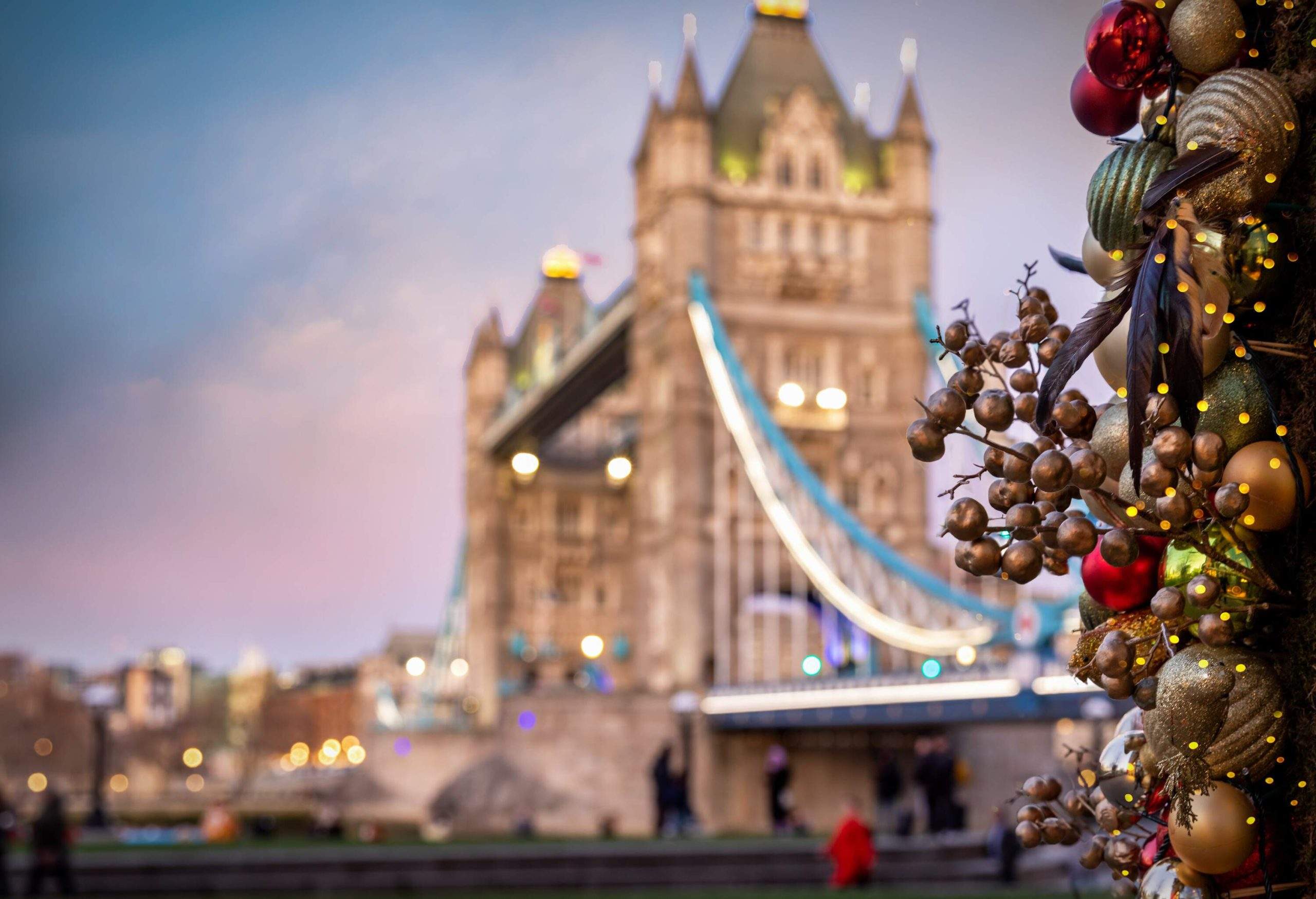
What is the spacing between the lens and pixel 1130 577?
2762 mm

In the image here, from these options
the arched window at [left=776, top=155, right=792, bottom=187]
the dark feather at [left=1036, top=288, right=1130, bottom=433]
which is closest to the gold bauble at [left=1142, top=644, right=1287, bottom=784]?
the dark feather at [left=1036, top=288, right=1130, bottom=433]

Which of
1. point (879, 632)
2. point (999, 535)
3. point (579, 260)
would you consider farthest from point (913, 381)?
point (999, 535)

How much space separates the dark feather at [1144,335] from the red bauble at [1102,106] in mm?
540

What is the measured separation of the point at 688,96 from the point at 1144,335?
33.5m

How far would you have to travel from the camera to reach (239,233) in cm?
838

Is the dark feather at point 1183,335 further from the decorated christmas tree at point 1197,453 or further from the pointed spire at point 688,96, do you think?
the pointed spire at point 688,96

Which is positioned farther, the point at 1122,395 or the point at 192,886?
the point at 192,886

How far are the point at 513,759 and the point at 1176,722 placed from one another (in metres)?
32.2

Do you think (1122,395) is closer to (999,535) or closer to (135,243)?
(999,535)

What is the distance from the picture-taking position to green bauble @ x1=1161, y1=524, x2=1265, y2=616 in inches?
100

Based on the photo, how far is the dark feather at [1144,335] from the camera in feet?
8.27

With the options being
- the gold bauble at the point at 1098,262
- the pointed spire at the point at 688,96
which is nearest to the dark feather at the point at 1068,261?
the gold bauble at the point at 1098,262

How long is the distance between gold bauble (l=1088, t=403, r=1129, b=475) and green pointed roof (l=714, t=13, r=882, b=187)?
33.3 m

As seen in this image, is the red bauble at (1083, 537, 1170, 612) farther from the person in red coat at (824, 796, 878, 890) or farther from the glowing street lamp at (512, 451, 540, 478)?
the person in red coat at (824, 796, 878, 890)
